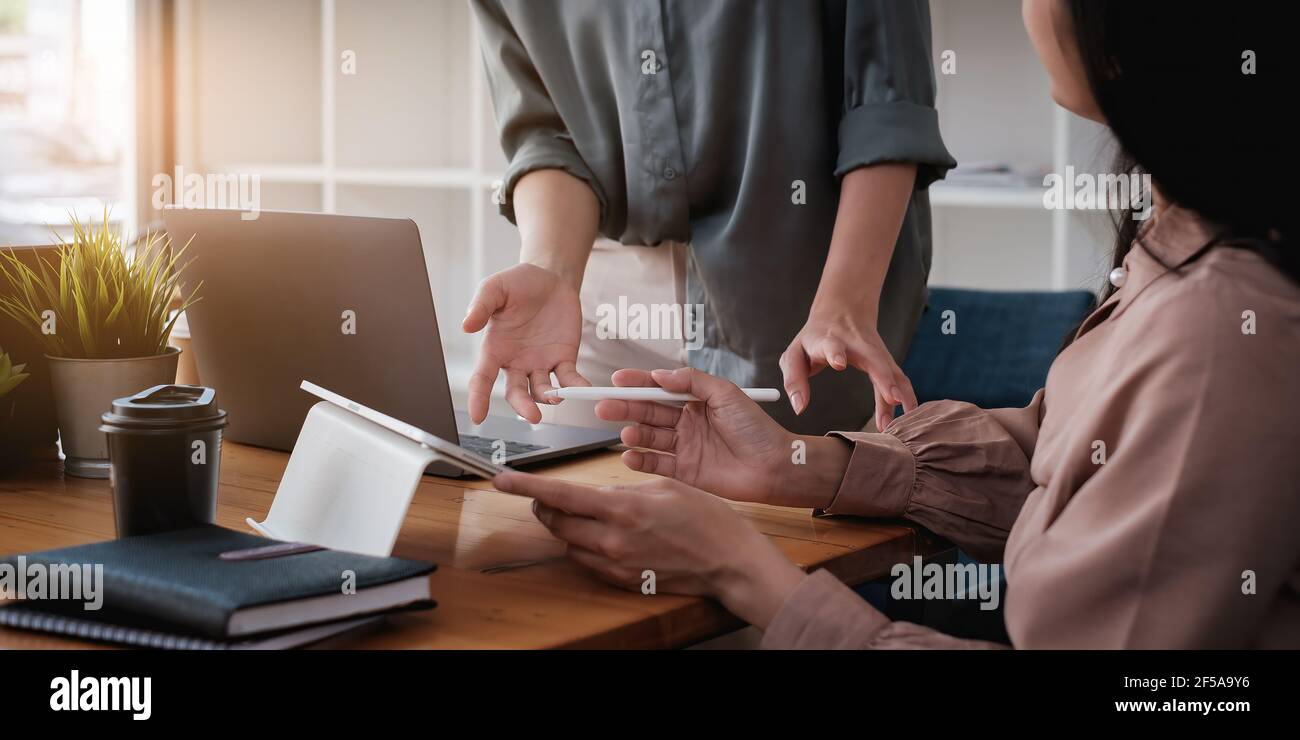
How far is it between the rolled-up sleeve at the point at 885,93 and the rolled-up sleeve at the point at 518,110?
0.38 meters

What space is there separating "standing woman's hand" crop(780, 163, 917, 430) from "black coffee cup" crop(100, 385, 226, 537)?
521 mm

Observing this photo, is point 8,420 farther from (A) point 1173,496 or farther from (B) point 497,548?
(A) point 1173,496

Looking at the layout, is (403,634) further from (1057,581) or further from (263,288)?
(263,288)

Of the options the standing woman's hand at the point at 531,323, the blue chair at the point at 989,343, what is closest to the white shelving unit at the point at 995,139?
the blue chair at the point at 989,343

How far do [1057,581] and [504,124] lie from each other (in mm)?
1254

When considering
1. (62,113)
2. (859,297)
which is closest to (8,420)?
(859,297)

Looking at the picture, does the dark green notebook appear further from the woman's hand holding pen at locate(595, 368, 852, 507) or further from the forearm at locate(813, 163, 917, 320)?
the forearm at locate(813, 163, 917, 320)

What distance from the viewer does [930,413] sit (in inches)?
49.3

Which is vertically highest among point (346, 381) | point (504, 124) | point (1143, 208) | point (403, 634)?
point (504, 124)

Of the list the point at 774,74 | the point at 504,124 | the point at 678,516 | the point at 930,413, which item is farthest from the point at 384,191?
the point at 678,516

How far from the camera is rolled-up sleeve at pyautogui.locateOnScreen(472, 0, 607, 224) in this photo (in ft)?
5.73

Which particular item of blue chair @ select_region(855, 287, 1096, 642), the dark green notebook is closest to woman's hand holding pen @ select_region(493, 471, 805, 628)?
the dark green notebook

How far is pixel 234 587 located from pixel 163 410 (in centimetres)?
30

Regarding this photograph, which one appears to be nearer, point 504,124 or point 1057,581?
point 1057,581
